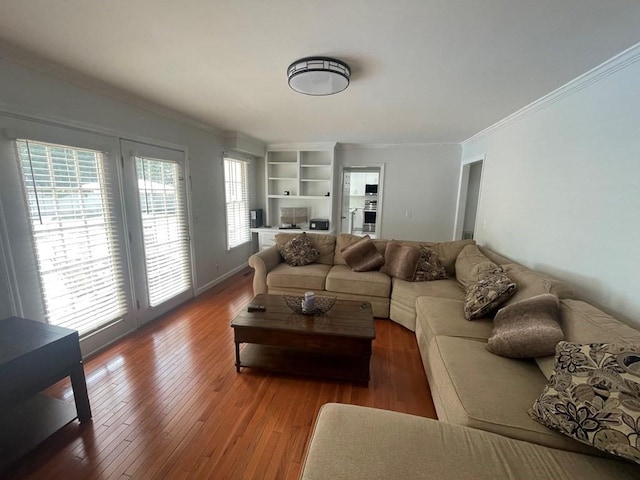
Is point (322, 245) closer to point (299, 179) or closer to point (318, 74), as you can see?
point (299, 179)

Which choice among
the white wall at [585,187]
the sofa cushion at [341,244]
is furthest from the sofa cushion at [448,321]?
the sofa cushion at [341,244]

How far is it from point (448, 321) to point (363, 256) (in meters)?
1.43

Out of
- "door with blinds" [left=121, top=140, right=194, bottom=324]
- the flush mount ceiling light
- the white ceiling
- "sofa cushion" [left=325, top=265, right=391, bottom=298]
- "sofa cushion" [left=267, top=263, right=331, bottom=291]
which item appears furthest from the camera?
"sofa cushion" [left=267, top=263, right=331, bottom=291]

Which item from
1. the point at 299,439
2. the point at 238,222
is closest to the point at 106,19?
the point at 299,439

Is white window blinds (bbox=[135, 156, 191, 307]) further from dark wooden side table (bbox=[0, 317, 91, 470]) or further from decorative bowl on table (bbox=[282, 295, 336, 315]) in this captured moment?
decorative bowl on table (bbox=[282, 295, 336, 315])

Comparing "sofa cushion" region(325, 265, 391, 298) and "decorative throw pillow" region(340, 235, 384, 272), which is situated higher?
"decorative throw pillow" region(340, 235, 384, 272)

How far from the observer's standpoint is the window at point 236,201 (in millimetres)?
4484

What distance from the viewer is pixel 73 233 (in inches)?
85.0

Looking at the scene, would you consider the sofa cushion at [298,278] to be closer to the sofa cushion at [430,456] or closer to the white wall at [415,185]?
the sofa cushion at [430,456]

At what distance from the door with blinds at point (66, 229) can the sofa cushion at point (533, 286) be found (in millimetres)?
3456

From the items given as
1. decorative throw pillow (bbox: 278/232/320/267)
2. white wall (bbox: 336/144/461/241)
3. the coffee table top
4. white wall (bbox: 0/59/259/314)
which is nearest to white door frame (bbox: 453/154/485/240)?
white wall (bbox: 336/144/461/241)

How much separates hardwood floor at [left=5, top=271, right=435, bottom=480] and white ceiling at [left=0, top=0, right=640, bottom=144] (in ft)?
7.68

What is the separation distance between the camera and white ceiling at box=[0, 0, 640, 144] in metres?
1.31

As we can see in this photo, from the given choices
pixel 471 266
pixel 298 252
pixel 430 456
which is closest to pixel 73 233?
pixel 298 252
